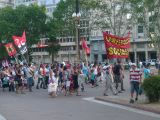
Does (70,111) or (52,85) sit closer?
(70,111)

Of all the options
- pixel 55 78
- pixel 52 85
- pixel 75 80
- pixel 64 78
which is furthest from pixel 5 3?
pixel 52 85

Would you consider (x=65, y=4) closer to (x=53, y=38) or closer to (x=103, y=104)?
(x=53, y=38)

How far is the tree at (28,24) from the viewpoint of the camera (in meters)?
78.5

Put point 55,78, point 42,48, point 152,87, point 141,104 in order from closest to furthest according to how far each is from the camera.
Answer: point 152,87
point 141,104
point 55,78
point 42,48

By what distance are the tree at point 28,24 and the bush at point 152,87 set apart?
6164 cm

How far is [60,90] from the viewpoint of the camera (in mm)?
26531

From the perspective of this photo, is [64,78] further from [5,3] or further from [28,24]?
[5,3]

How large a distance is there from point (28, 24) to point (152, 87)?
205ft

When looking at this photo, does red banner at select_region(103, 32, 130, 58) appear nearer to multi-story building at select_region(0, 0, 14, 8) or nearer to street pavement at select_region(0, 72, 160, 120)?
street pavement at select_region(0, 72, 160, 120)

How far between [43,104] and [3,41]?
6437cm

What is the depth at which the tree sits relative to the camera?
78500 mm

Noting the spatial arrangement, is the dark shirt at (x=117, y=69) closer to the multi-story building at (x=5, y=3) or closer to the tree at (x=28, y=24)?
the tree at (x=28, y=24)

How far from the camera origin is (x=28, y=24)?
78.9 metres

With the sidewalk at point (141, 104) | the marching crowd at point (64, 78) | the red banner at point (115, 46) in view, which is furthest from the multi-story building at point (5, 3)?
the sidewalk at point (141, 104)
